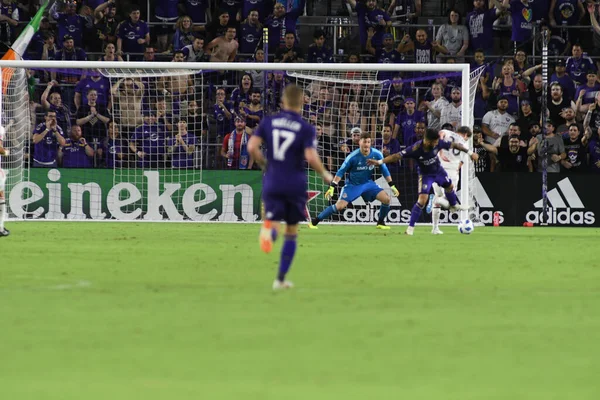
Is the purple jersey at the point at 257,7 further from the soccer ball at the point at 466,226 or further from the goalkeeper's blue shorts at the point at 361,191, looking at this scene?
the soccer ball at the point at 466,226

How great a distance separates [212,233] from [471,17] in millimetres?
10389

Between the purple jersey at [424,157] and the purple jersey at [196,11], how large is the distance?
9488 mm

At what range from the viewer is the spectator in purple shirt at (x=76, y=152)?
2612 cm

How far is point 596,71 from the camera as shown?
28.0 metres

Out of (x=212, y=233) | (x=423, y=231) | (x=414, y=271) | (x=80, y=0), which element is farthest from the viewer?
(x=80, y=0)

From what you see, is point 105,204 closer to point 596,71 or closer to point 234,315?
point 596,71

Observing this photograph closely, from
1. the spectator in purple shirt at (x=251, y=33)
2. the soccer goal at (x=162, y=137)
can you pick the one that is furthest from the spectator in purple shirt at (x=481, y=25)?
the spectator in purple shirt at (x=251, y=33)

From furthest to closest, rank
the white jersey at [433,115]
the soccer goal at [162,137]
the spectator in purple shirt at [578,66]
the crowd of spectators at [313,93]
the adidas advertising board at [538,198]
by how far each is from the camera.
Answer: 1. the spectator in purple shirt at [578,66]
2. the white jersey at [433,115]
3. the crowd of spectators at [313,93]
4. the adidas advertising board at [538,198]
5. the soccer goal at [162,137]

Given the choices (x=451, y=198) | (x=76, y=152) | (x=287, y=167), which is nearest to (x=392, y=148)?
(x=451, y=198)

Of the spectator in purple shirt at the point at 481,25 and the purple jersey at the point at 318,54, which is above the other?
the spectator in purple shirt at the point at 481,25

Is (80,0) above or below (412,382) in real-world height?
above

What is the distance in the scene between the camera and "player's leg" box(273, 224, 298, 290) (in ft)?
35.8

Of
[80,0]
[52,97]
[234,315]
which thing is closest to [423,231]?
[52,97]

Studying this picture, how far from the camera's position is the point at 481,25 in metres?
28.2
